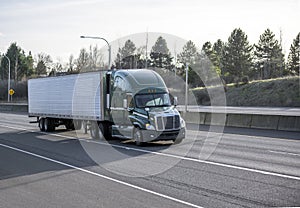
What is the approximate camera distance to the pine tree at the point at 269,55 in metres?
97.4

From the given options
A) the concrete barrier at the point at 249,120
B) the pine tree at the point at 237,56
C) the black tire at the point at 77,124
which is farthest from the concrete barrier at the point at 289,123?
the pine tree at the point at 237,56

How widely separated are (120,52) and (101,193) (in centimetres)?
4557

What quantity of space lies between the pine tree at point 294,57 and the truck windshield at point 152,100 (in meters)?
82.4

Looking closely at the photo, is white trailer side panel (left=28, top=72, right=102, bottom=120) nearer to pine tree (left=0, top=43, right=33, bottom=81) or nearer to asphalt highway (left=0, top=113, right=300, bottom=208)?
asphalt highway (left=0, top=113, right=300, bottom=208)

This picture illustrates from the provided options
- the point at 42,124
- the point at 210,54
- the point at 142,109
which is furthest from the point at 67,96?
the point at 210,54

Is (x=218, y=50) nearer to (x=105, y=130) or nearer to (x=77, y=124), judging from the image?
(x=77, y=124)

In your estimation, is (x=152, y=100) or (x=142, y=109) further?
(x=152, y=100)

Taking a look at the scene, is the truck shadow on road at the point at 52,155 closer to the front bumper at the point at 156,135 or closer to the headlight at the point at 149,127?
the front bumper at the point at 156,135

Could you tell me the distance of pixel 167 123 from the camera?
1784 cm

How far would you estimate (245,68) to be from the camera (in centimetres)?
9556

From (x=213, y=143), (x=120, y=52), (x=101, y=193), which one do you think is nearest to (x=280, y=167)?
(x=101, y=193)

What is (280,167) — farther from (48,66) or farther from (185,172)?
(48,66)

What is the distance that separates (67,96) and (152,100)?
6951 millimetres

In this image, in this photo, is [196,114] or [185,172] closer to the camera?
[185,172]
